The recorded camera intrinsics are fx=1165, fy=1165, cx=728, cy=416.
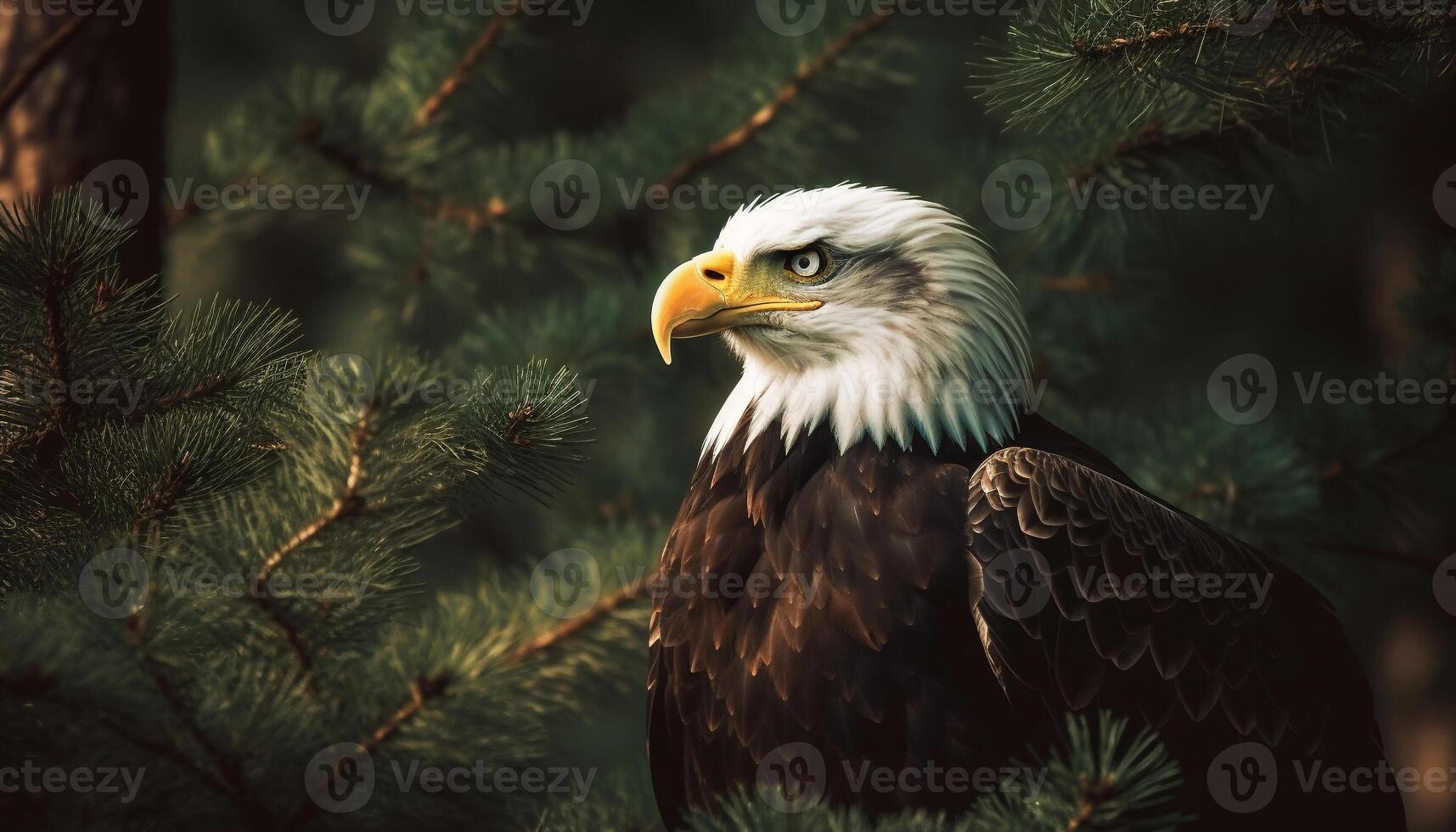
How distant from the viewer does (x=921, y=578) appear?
92.6 inches

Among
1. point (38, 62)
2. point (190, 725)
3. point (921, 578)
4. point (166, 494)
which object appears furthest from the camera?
point (38, 62)

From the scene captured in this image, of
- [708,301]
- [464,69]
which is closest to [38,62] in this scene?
[464,69]

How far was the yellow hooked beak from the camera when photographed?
8.63 feet

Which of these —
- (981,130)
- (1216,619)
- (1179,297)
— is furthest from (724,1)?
(1216,619)

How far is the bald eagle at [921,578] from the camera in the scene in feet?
7.66

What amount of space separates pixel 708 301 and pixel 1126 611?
3.68 ft

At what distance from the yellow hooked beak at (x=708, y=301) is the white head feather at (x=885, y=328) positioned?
0.04m

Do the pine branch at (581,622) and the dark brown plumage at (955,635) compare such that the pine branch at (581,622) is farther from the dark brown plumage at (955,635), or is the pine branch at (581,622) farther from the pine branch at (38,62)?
the pine branch at (38,62)

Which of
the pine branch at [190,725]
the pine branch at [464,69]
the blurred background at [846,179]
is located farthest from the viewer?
the pine branch at [464,69]

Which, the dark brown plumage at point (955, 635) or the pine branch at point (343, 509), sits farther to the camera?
the dark brown plumage at point (955, 635)

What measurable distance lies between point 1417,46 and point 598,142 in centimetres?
239

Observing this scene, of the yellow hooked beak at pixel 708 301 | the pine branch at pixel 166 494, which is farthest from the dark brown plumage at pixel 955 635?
the pine branch at pixel 166 494

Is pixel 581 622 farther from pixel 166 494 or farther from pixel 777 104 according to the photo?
pixel 777 104

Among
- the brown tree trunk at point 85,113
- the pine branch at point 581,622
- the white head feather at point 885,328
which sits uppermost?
the brown tree trunk at point 85,113
